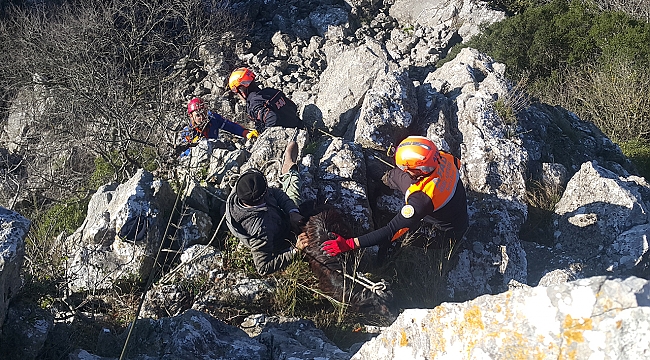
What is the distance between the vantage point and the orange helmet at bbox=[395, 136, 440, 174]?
487 cm

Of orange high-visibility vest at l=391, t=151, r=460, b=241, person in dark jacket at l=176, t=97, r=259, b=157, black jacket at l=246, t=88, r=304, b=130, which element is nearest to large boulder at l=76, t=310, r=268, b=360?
orange high-visibility vest at l=391, t=151, r=460, b=241

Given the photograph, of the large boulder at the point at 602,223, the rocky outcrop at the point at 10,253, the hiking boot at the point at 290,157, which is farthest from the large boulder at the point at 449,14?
the rocky outcrop at the point at 10,253

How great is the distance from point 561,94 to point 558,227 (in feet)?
25.8

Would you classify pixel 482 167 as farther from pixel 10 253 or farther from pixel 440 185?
pixel 10 253

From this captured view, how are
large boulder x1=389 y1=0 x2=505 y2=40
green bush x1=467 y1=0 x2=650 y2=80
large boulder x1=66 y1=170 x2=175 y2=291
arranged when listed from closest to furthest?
large boulder x1=66 y1=170 x2=175 y2=291, green bush x1=467 y1=0 x2=650 y2=80, large boulder x1=389 y1=0 x2=505 y2=40

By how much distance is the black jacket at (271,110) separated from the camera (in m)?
7.49

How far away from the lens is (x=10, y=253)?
320cm

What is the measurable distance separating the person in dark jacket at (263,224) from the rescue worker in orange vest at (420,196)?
485 mm

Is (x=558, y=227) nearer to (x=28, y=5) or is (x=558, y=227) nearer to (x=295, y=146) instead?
(x=295, y=146)

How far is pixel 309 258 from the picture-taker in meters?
4.92

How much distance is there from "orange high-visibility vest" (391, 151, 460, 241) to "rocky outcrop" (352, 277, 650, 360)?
254 centimetres

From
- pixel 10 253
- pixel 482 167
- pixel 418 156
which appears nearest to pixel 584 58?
pixel 482 167

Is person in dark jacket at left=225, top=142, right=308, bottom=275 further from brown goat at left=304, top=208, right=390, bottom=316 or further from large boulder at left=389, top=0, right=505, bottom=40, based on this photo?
large boulder at left=389, top=0, right=505, bottom=40

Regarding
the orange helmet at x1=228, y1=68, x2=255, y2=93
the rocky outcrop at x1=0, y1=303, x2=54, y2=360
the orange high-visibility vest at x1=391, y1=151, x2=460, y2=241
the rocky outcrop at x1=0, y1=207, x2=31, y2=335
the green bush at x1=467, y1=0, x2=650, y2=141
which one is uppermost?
the rocky outcrop at x1=0, y1=207, x2=31, y2=335
